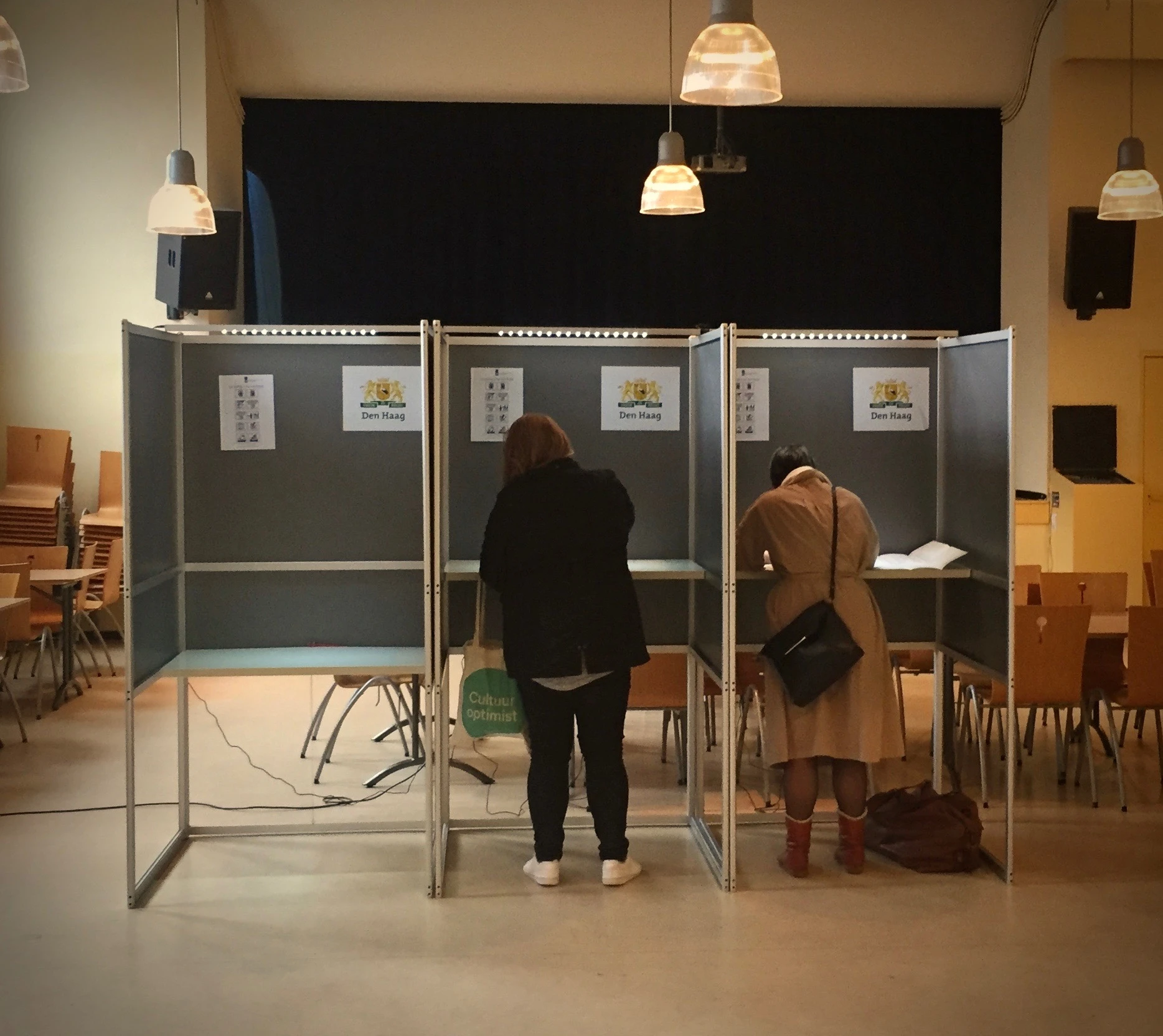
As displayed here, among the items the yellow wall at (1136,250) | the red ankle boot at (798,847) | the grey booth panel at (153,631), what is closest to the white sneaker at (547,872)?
the red ankle boot at (798,847)

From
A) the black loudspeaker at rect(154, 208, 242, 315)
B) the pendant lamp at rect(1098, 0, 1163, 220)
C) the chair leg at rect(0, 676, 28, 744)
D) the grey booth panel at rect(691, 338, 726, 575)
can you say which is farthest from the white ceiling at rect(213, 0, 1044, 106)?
the grey booth panel at rect(691, 338, 726, 575)

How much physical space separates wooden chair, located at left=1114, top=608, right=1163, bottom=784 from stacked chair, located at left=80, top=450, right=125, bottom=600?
6.09 m

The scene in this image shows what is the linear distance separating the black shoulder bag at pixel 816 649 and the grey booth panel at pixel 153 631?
1.92m

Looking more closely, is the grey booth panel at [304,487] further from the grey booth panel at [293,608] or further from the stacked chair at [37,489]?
the stacked chair at [37,489]

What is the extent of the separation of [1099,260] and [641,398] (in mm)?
5644

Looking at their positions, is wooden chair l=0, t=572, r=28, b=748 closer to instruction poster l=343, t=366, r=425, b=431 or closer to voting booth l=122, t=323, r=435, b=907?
voting booth l=122, t=323, r=435, b=907

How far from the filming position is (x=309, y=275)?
9.34 metres

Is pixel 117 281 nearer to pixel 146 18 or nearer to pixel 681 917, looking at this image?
pixel 146 18

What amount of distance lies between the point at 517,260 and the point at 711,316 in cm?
156

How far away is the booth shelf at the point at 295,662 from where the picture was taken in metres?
3.87

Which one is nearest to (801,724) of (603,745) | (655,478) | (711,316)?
(603,745)

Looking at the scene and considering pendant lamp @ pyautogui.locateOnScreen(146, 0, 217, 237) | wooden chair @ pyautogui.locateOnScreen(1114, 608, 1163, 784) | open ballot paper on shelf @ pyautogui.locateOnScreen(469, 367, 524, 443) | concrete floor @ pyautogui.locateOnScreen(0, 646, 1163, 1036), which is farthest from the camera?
pendant lamp @ pyautogui.locateOnScreen(146, 0, 217, 237)

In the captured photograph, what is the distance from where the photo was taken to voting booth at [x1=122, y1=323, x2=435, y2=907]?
4.24m

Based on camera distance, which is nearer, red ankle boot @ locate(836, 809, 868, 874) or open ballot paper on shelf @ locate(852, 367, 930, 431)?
red ankle boot @ locate(836, 809, 868, 874)
